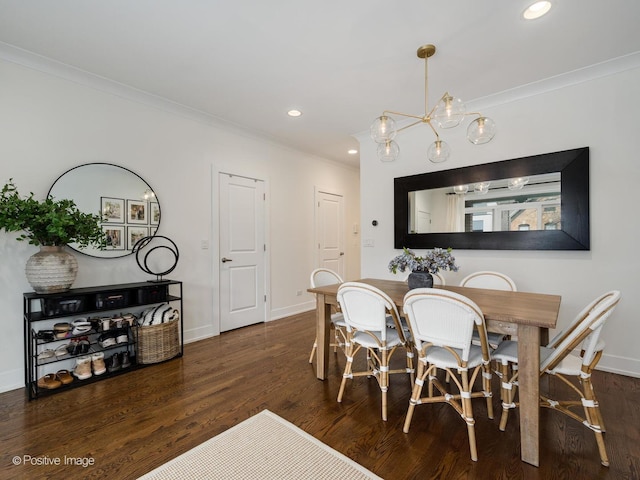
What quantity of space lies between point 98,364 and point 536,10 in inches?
170

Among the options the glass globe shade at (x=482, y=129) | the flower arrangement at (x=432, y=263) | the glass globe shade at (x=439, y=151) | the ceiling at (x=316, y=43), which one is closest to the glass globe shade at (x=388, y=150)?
the glass globe shade at (x=439, y=151)

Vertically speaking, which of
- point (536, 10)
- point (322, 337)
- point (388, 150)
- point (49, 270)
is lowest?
point (322, 337)

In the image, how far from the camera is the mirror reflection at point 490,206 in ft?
9.70

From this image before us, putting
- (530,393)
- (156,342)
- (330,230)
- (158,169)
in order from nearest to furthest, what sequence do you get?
(530,393), (156,342), (158,169), (330,230)

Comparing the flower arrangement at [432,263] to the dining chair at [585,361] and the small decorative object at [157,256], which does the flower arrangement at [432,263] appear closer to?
the dining chair at [585,361]

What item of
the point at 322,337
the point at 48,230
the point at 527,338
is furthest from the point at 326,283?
the point at 48,230

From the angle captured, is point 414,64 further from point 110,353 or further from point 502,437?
point 110,353

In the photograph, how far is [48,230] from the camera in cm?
224

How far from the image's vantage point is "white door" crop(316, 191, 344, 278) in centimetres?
534

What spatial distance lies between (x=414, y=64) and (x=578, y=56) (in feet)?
4.44

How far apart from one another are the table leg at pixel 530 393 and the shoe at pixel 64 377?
10.7ft

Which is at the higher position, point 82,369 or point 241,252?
point 241,252

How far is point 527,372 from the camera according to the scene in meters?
1.60

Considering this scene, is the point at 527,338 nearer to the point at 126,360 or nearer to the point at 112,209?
the point at 126,360
